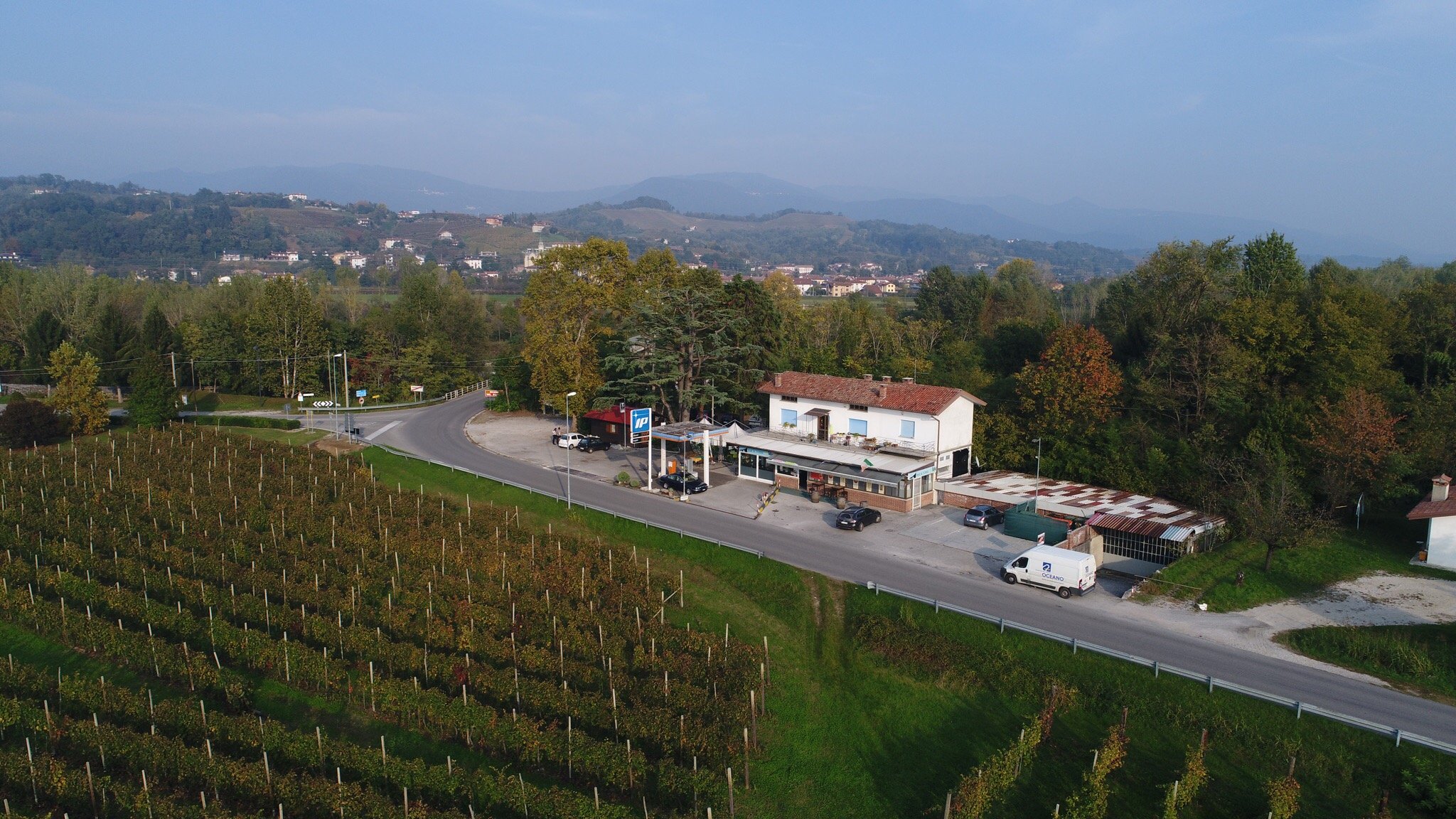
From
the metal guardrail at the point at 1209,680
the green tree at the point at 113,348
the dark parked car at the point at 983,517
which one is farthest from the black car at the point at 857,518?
the green tree at the point at 113,348

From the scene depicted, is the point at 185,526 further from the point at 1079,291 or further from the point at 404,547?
the point at 1079,291

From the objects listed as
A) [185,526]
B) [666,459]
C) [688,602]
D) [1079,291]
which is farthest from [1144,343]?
[1079,291]

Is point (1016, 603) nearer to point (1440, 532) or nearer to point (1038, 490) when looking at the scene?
point (1038, 490)

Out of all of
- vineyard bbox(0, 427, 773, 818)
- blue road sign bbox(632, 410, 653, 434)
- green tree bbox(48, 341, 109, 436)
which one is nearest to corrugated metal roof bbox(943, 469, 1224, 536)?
blue road sign bbox(632, 410, 653, 434)

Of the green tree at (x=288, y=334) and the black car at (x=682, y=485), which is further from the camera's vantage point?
the green tree at (x=288, y=334)

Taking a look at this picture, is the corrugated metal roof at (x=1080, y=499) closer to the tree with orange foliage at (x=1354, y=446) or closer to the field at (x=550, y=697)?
the tree with orange foliage at (x=1354, y=446)

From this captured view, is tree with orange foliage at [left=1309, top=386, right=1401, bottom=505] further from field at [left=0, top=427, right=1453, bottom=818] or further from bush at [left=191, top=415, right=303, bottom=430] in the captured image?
bush at [left=191, top=415, right=303, bottom=430]

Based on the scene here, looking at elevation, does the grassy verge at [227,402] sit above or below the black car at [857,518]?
below
